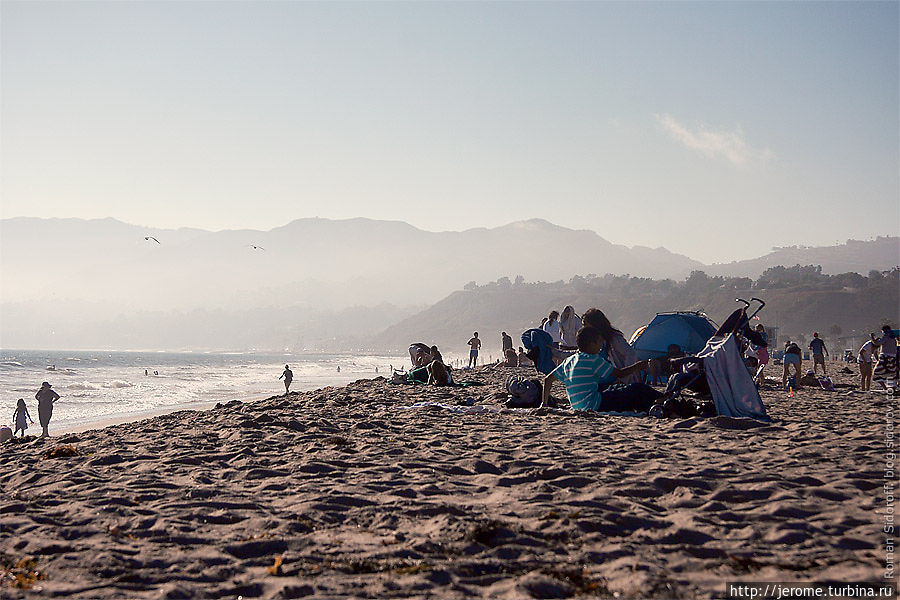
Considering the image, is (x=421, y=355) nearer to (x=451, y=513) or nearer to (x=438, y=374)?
(x=438, y=374)

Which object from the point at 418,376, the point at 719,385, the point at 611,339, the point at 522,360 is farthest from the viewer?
the point at 522,360

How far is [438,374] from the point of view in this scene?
1306cm

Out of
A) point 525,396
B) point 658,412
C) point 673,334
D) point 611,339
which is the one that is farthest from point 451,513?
point 673,334

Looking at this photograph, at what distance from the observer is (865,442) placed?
18.2 ft

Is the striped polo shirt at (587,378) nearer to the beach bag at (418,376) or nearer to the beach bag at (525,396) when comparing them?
the beach bag at (525,396)

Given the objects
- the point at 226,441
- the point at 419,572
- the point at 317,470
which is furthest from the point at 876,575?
Result: the point at 226,441

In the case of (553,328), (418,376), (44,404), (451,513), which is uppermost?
(553,328)

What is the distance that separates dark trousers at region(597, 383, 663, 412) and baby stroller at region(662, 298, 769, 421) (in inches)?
11.4

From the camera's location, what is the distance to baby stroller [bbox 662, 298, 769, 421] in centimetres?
732

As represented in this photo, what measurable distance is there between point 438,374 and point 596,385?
5253 millimetres

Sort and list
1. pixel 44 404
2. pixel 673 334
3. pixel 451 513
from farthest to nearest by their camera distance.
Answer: pixel 44 404 → pixel 673 334 → pixel 451 513

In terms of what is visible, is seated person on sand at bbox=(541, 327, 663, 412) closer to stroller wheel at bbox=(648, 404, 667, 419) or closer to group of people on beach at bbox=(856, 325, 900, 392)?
stroller wheel at bbox=(648, 404, 667, 419)

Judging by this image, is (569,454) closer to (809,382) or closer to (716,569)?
(716,569)

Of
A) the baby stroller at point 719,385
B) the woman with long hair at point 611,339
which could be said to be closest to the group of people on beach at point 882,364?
the woman with long hair at point 611,339
